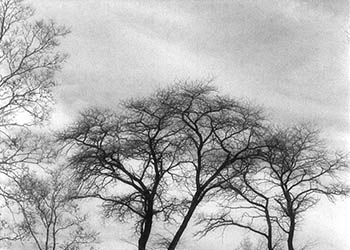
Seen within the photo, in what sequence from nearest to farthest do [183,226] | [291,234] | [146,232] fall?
[146,232], [183,226], [291,234]

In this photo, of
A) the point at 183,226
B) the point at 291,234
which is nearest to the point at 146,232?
the point at 183,226

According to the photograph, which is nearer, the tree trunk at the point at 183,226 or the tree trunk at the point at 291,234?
the tree trunk at the point at 183,226

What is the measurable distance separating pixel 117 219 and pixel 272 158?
27.2 feet

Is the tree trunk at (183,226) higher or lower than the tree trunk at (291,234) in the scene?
lower

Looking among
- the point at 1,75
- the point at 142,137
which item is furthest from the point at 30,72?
the point at 142,137

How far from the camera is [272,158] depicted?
1037 inches

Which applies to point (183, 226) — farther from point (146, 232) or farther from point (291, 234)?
point (291, 234)

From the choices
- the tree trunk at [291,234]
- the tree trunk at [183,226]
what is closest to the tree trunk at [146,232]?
the tree trunk at [183,226]

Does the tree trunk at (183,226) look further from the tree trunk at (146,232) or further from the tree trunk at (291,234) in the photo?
the tree trunk at (291,234)

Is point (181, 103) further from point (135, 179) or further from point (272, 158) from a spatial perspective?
point (272, 158)

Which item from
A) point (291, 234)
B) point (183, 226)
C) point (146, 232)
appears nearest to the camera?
point (146, 232)

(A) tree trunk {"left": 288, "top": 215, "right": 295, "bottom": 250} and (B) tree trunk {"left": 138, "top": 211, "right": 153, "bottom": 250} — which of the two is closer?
(B) tree trunk {"left": 138, "top": 211, "right": 153, "bottom": 250}

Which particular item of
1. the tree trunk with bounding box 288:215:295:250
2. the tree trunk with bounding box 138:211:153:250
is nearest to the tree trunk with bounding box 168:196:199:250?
the tree trunk with bounding box 138:211:153:250

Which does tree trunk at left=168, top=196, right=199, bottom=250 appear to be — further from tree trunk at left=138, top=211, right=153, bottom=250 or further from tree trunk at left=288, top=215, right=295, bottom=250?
tree trunk at left=288, top=215, right=295, bottom=250
